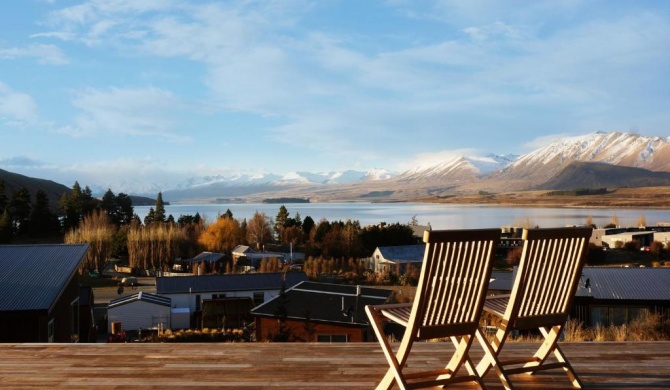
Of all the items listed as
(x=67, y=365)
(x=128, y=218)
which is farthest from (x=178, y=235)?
(x=67, y=365)

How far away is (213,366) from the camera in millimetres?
3930

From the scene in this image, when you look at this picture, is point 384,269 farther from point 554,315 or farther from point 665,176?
point 665,176

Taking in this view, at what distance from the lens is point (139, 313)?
2331 cm

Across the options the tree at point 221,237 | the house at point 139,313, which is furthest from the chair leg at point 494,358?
the tree at point 221,237

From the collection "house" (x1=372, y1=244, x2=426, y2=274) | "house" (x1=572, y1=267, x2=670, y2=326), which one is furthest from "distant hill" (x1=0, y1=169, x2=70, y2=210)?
"house" (x1=572, y1=267, x2=670, y2=326)

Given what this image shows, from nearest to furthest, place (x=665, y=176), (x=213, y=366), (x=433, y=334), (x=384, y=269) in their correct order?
(x=433, y=334), (x=213, y=366), (x=384, y=269), (x=665, y=176)

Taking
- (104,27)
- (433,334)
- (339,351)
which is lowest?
(339,351)

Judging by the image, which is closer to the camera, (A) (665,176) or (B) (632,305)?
(B) (632,305)

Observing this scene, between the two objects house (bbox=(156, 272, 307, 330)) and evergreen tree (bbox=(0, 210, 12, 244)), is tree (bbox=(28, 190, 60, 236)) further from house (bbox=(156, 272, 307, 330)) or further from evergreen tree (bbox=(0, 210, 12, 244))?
house (bbox=(156, 272, 307, 330))

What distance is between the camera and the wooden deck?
138 inches

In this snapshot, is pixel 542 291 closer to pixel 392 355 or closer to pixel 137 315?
pixel 392 355

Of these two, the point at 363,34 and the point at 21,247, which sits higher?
the point at 363,34

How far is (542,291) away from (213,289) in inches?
966

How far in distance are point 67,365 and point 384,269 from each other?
34.5m
